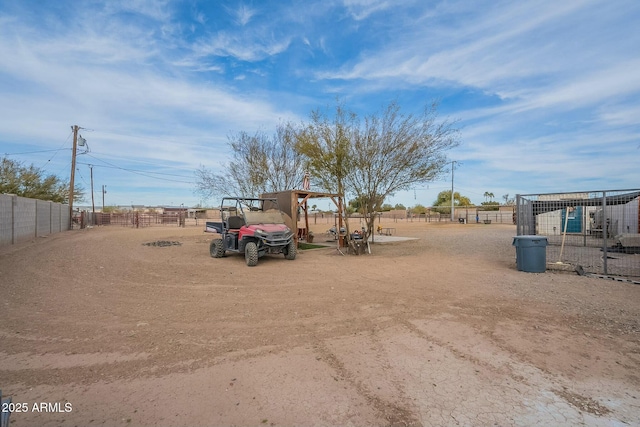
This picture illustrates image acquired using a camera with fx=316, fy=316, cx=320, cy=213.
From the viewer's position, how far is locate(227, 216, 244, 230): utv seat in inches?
449

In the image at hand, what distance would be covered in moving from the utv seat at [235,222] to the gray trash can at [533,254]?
877 centimetres

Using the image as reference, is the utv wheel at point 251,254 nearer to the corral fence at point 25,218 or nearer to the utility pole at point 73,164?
the corral fence at point 25,218

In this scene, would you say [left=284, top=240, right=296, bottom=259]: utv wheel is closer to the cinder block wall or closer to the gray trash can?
the gray trash can

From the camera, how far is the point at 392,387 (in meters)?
3.00

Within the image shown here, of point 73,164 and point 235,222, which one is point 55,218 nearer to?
point 73,164

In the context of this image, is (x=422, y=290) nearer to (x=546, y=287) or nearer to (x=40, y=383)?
(x=546, y=287)

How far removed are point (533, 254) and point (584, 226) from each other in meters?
1.53

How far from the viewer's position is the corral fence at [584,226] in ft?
26.6

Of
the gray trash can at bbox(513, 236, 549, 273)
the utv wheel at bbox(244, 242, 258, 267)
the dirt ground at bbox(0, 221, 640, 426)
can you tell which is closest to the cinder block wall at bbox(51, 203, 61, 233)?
the dirt ground at bbox(0, 221, 640, 426)

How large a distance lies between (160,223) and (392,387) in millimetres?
47289

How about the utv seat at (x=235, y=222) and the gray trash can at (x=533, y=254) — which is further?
the utv seat at (x=235, y=222)

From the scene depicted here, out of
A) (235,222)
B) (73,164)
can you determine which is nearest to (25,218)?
(73,164)

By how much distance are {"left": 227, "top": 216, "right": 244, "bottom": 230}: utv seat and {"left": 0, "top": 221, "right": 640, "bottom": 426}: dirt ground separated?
4.08 m

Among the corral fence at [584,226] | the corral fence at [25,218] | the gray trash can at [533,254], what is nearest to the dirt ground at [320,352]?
the gray trash can at [533,254]
